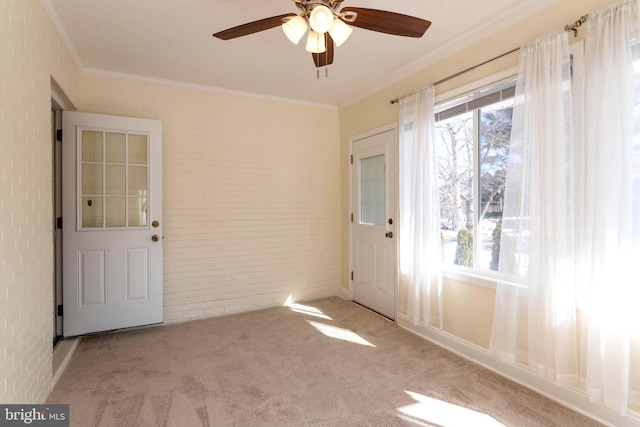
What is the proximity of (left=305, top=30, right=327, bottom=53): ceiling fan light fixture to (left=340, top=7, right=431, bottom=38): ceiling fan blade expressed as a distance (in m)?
0.19

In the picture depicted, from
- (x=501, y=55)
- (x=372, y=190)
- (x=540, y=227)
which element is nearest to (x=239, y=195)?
(x=372, y=190)

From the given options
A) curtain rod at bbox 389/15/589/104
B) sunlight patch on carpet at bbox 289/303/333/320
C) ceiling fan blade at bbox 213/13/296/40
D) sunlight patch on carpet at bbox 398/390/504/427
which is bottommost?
sunlight patch on carpet at bbox 398/390/504/427

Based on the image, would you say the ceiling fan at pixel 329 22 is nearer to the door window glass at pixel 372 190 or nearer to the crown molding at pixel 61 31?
the crown molding at pixel 61 31

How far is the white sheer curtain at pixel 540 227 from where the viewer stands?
6.65ft

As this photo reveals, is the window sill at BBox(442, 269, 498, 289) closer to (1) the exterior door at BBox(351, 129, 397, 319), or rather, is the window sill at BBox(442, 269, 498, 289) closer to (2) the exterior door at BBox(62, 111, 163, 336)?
(1) the exterior door at BBox(351, 129, 397, 319)

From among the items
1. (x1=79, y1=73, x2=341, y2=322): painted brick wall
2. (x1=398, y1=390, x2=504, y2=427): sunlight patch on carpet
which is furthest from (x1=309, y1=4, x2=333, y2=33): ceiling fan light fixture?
(x1=79, y1=73, x2=341, y2=322): painted brick wall

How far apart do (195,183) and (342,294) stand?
7.96ft

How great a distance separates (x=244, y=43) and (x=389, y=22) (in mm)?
1474

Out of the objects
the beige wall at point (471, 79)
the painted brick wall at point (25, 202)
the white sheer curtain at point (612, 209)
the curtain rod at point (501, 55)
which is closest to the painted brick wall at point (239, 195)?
the beige wall at point (471, 79)

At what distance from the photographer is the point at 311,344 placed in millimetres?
3037

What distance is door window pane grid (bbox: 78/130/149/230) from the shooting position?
317 cm

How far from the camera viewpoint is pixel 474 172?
2805mm

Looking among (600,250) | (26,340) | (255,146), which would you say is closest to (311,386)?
(26,340)

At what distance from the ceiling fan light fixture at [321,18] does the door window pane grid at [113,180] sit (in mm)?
2460
